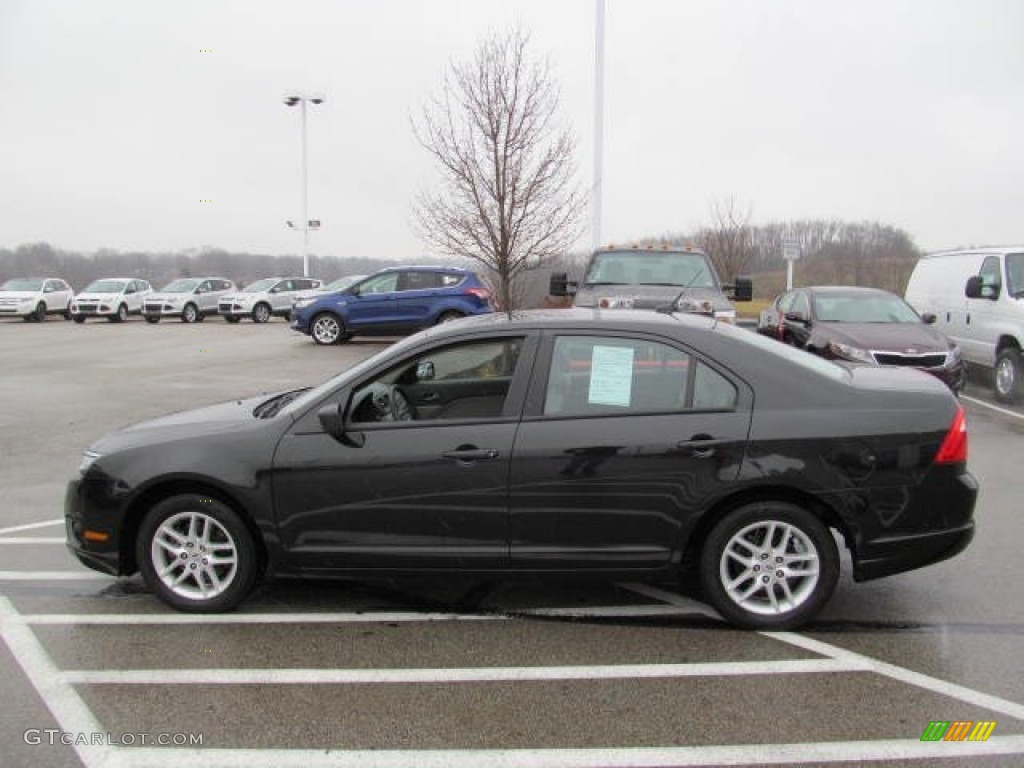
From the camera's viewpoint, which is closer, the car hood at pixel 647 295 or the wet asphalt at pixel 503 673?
the wet asphalt at pixel 503 673

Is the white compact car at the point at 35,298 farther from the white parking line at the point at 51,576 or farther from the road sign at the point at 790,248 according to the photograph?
the white parking line at the point at 51,576

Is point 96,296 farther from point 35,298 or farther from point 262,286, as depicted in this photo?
point 262,286

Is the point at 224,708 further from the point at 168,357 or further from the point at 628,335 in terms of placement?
the point at 168,357

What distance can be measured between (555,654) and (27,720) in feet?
7.06

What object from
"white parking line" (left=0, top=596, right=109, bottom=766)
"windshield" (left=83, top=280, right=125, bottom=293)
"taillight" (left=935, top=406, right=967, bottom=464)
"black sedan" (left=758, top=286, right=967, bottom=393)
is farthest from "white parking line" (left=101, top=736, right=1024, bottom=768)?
"windshield" (left=83, top=280, right=125, bottom=293)

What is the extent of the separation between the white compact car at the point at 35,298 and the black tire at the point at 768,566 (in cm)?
3223

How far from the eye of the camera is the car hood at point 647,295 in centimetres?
966

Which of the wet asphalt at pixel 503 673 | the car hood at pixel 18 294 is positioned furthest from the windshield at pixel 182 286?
the wet asphalt at pixel 503 673

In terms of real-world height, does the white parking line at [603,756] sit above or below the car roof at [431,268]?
below

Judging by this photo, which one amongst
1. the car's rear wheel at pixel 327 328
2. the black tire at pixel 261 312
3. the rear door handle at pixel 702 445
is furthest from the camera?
the black tire at pixel 261 312

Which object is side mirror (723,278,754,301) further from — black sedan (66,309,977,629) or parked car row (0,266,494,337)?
parked car row (0,266,494,337)

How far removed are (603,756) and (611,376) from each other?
1.75 metres

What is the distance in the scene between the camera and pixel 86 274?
42219 millimetres

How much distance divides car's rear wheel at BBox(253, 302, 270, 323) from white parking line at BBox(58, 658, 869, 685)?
27009 millimetres
